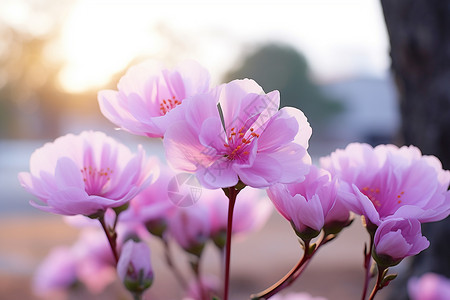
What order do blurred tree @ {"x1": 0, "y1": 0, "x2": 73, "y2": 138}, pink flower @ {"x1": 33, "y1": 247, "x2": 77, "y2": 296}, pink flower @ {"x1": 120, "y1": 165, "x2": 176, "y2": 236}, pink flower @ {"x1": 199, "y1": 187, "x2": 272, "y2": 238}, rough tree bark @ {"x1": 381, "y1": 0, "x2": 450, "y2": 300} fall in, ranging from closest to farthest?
pink flower @ {"x1": 120, "y1": 165, "x2": 176, "y2": 236} → pink flower @ {"x1": 199, "y1": 187, "x2": 272, "y2": 238} → pink flower @ {"x1": 33, "y1": 247, "x2": 77, "y2": 296} → rough tree bark @ {"x1": 381, "y1": 0, "x2": 450, "y2": 300} → blurred tree @ {"x1": 0, "y1": 0, "x2": 73, "y2": 138}

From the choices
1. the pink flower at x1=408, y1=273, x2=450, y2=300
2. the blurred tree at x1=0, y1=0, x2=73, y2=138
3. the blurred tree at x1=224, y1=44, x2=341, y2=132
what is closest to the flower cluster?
A: the pink flower at x1=408, y1=273, x2=450, y2=300

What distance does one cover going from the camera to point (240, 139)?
635mm

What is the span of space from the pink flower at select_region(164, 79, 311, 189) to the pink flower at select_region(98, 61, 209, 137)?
83mm

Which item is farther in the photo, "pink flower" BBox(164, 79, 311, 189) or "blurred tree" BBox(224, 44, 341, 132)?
"blurred tree" BBox(224, 44, 341, 132)

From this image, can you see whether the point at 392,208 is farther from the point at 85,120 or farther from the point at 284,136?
the point at 85,120

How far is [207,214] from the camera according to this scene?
0.97m

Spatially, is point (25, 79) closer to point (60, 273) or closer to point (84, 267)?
point (60, 273)

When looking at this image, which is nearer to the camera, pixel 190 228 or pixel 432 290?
pixel 190 228

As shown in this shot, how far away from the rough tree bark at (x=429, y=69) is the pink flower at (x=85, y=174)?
1.39 metres

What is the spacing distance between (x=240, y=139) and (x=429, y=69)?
1434 mm

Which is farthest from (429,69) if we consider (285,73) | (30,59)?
(285,73)

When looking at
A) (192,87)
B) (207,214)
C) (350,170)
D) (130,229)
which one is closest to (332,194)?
(350,170)

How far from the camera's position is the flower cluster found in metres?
0.59

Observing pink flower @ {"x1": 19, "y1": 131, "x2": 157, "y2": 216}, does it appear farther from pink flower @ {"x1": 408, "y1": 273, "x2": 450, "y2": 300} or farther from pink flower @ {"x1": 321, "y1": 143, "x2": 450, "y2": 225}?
pink flower @ {"x1": 408, "y1": 273, "x2": 450, "y2": 300}
